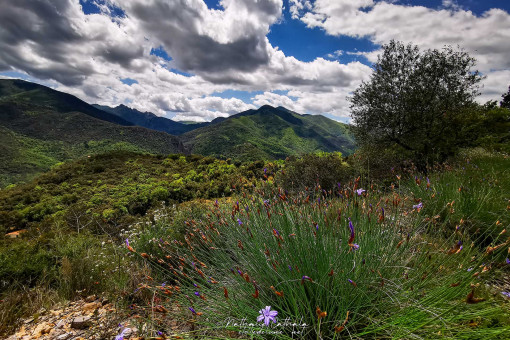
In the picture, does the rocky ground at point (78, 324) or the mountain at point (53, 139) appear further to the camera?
the mountain at point (53, 139)

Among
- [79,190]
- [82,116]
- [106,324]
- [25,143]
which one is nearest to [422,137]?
[106,324]

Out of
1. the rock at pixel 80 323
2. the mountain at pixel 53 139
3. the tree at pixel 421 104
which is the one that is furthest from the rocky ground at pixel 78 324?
the mountain at pixel 53 139

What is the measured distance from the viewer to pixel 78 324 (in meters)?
2.42

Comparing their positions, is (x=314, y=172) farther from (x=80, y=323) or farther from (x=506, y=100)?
(x=506, y=100)

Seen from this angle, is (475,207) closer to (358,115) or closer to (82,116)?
(358,115)

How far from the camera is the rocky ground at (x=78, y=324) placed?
2.26 m

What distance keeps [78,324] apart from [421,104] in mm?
13809

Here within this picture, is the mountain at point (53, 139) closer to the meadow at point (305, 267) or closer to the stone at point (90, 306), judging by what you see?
the meadow at point (305, 267)

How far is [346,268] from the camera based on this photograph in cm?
194

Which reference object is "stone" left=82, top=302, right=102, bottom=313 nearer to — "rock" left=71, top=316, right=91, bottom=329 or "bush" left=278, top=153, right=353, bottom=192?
"rock" left=71, top=316, right=91, bottom=329

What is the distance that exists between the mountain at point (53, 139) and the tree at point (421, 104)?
9931cm

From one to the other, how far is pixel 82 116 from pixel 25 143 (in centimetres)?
4889

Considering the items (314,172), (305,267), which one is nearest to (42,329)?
(305,267)

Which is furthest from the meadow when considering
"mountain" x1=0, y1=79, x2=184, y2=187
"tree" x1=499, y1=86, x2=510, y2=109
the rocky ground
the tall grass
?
"mountain" x1=0, y1=79, x2=184, y2=187
